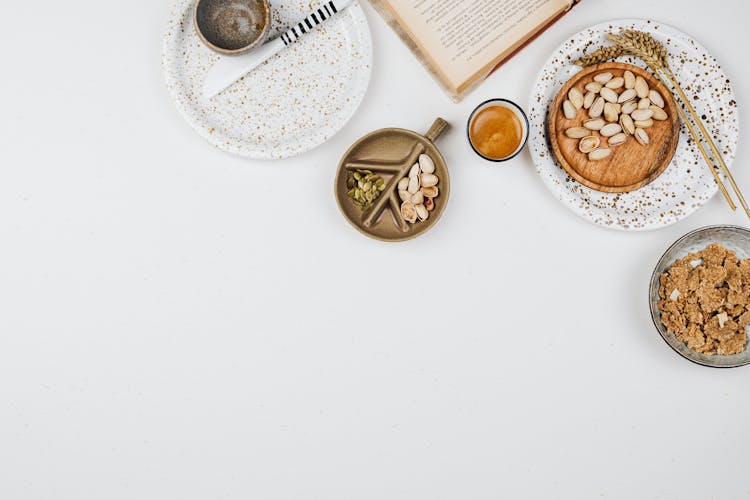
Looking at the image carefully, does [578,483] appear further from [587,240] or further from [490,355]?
[587,240]

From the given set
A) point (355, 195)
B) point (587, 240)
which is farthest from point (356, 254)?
point (587, 240)

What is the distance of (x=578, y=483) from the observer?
3.87ft

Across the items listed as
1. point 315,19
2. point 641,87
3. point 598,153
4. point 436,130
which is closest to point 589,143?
point 598,153

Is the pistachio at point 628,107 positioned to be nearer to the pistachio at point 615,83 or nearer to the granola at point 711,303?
the pistachio at point 615,83

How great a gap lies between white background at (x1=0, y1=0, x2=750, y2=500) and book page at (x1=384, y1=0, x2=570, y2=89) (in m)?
0.04

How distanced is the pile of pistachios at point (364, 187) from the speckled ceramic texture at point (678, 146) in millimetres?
296

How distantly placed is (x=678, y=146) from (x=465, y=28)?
1.51 ft

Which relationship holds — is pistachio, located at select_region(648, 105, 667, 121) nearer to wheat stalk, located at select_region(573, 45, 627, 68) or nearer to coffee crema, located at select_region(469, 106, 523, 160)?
wheat stalk, located at select_region(573, 45, 627, 68)

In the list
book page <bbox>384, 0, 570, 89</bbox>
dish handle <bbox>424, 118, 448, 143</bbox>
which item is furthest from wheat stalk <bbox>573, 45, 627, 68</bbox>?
dish handle <bbox>424, 118, 448, 143</bbox>

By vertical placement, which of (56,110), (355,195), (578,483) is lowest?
(578,483)

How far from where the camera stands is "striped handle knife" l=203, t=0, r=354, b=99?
1.07 m

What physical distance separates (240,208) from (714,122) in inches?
36.3

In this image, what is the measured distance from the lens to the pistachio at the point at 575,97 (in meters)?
1.06

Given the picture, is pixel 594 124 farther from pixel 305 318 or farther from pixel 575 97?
pixel 305 318
